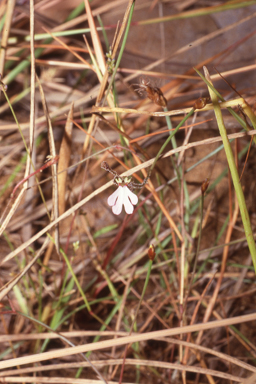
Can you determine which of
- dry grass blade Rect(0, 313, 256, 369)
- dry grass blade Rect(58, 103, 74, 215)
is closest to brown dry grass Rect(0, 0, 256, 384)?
dry grass blade Rect(58, 103, 74, 215)

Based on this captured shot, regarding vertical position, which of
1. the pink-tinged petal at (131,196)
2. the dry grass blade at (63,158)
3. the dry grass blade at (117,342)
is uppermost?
the dry grass blade at (63,158)

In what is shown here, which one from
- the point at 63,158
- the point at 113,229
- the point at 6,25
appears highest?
the point at 6,25

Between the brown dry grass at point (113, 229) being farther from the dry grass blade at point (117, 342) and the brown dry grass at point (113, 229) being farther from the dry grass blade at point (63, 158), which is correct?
the dry grass blade at point (117, 342)

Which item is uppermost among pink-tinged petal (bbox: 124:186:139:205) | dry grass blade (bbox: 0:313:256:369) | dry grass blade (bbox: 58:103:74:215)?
dry grass blade (bbox: 58:103:74:215)

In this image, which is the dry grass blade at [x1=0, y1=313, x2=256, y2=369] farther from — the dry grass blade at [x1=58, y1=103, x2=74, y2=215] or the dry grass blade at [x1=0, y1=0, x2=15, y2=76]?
the dry grass blade at [x1=0, y1=0, x2=15, y2=76]

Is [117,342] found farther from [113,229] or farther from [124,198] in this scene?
[113,229]

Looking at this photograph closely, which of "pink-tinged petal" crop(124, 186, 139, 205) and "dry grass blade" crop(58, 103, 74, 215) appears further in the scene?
"dry grass blade" crop(58, 103, 74, 215)

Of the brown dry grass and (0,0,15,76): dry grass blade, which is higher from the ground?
(0,0,15,76): dry grass blade

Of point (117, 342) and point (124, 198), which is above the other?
point (124, 198)

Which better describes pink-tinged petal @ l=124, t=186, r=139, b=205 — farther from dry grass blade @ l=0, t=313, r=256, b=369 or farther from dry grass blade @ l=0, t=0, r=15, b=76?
→ dry grass blade @ l=0, t=0, r=15, b=76

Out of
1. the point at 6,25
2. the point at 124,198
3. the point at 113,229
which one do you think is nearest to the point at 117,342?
the point at 124,198

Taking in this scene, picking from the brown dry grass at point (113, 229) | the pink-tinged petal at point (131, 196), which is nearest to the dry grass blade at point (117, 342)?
the brown dry grass at point (113, 229)

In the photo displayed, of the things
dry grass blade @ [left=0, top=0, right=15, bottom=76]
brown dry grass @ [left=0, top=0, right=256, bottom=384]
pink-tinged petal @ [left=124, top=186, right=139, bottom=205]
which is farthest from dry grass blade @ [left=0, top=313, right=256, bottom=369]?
dry grass blade @ [left=0, top=0, right=15, bottom=76]

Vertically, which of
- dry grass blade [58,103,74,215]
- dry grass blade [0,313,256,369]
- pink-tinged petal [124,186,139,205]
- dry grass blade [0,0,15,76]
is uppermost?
dry grass blade [0,0,15,76]
